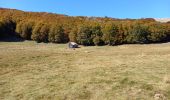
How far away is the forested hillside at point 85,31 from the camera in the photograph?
77.9m

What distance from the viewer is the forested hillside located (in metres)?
77.9

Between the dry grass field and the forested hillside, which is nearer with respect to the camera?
the dry grass field

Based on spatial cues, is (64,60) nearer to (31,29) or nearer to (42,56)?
(42,56)

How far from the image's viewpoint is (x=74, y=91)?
88.9 ft

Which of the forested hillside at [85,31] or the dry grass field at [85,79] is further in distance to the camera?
the forested hillside at [85,31]

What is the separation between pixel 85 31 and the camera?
81312mm

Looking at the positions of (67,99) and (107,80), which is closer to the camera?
(67,99)

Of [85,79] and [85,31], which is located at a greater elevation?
[85,31]

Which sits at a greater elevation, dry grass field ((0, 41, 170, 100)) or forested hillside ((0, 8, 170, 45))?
forested hillside ((0, 8, 170, 45))

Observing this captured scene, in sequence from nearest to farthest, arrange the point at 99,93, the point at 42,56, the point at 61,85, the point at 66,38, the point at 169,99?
the point at 169,99 → the point at 99,93 → the point at 61,85 → the point at 42,56 → the point at 66,38

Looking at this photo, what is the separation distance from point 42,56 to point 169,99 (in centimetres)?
2198

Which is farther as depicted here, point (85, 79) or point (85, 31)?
point (85, 31)

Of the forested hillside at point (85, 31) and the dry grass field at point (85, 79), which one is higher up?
the forested hillside at point (85, 31)

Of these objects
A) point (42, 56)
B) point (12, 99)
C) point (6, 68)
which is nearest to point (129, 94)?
point (12, 99)
